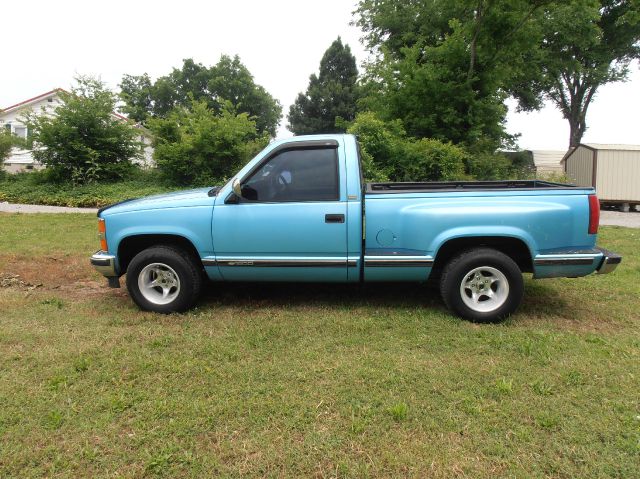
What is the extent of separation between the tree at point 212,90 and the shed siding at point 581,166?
3709 cm

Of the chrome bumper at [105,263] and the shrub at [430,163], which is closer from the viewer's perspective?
the chrome bumper at [105,263]

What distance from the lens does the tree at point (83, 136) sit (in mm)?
17703

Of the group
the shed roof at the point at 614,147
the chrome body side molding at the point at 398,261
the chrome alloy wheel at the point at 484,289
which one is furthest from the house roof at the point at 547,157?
the chrome body side molding at the point at 398,261

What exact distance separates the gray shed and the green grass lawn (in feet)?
54.5

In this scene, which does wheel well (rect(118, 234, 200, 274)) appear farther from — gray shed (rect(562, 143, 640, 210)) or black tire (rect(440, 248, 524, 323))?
gray shed (rect(562, 143, 640, 210))

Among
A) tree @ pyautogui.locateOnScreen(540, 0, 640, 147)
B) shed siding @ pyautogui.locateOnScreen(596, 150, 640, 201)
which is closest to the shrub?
shed siding @ pyautogui.locateOnScreen(596, 150, 640, 201)

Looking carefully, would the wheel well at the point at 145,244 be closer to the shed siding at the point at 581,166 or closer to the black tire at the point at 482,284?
the black tire at the point at 482,284

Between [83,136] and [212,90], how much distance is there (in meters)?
40.9

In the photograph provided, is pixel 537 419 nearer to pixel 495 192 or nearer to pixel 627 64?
pixel 495 192

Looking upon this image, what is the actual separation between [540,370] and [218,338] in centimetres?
259

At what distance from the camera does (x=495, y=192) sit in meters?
4.21

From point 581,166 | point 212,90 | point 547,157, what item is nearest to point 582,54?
point 547,157

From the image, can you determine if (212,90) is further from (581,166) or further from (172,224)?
(172,224)

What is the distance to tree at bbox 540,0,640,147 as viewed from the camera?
24.2 meters
